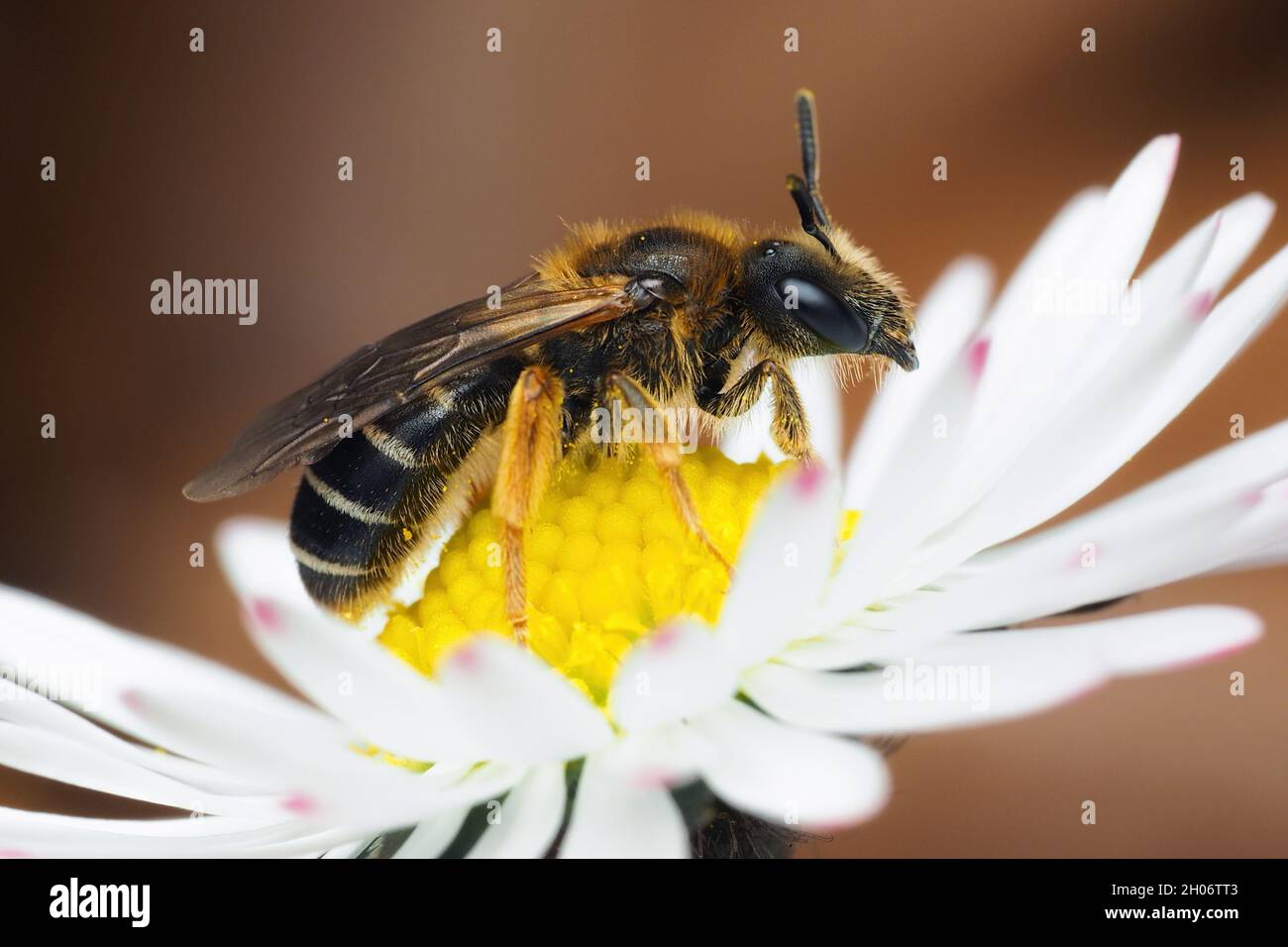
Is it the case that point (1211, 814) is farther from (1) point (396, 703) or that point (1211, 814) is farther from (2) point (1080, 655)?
(1) point (396, 703)

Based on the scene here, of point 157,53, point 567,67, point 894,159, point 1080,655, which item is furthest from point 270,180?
point 1080,655

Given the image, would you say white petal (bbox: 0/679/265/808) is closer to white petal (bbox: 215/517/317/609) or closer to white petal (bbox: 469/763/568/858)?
white petal (bbox: 469/763/568/858)

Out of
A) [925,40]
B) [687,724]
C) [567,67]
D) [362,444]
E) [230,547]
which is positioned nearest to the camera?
[687,724]

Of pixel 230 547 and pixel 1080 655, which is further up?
pixel 230 547

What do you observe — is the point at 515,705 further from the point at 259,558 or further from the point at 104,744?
the point at 259,558

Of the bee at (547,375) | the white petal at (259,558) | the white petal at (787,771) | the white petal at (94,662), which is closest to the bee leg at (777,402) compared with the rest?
the bee at (547,375)

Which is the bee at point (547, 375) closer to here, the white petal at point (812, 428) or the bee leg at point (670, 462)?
the bee leg at point (670, 462)
